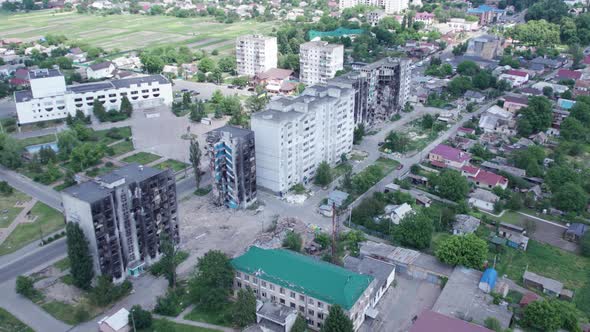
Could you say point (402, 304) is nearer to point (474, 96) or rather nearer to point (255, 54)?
point (474, 96)

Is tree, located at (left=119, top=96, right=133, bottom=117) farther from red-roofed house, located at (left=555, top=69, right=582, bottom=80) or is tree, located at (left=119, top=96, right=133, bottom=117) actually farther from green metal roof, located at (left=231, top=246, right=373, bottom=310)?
red-roofed house, located at (left=555, top=69, right=582, bottom=80)

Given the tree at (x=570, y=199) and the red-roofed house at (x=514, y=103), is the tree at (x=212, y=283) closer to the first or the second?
the tree at (x=570, y=199)

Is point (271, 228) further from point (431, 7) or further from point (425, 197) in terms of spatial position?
point (431, 7)

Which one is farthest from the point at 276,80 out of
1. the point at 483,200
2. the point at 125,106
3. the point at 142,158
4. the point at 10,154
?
the point at 483,200

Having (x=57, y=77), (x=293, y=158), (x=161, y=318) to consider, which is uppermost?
(x=57, y=77)

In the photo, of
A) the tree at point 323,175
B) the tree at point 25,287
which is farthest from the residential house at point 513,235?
the tree at point 25,287

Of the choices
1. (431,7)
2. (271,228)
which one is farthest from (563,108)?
(431,7)
